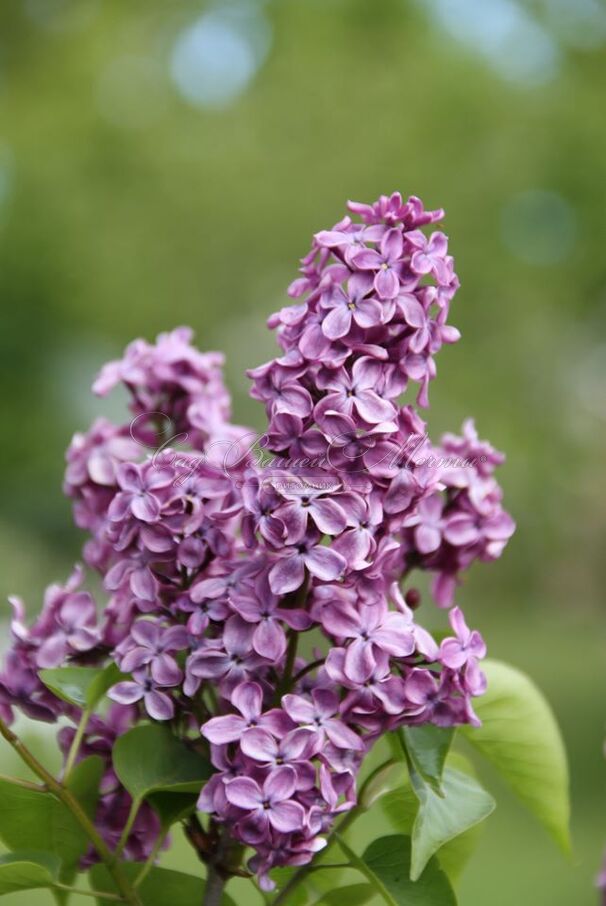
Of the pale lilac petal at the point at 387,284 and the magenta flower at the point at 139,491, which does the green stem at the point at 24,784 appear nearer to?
the magenta flower at the point at 139,491

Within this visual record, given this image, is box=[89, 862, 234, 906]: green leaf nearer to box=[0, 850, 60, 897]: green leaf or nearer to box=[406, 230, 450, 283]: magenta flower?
box=[0, 850, 60, 897]: green leaf

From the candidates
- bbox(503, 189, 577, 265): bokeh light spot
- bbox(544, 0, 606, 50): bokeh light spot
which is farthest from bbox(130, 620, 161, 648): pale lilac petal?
bbox(544, 0, 606, 50): bokeh light spot

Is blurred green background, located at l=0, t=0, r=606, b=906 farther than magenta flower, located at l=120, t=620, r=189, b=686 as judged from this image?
Yes

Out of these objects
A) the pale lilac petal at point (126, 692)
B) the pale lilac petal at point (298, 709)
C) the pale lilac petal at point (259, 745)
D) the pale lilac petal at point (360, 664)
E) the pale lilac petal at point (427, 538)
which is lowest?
the pale lilac petal at point (259, 745)

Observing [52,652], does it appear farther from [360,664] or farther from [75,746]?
[360,664]

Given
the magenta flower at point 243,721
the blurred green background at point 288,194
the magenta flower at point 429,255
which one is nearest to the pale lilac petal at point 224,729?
the magenta flower at point 243,721

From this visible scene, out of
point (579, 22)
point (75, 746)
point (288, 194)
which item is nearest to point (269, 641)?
point (75, 746)
